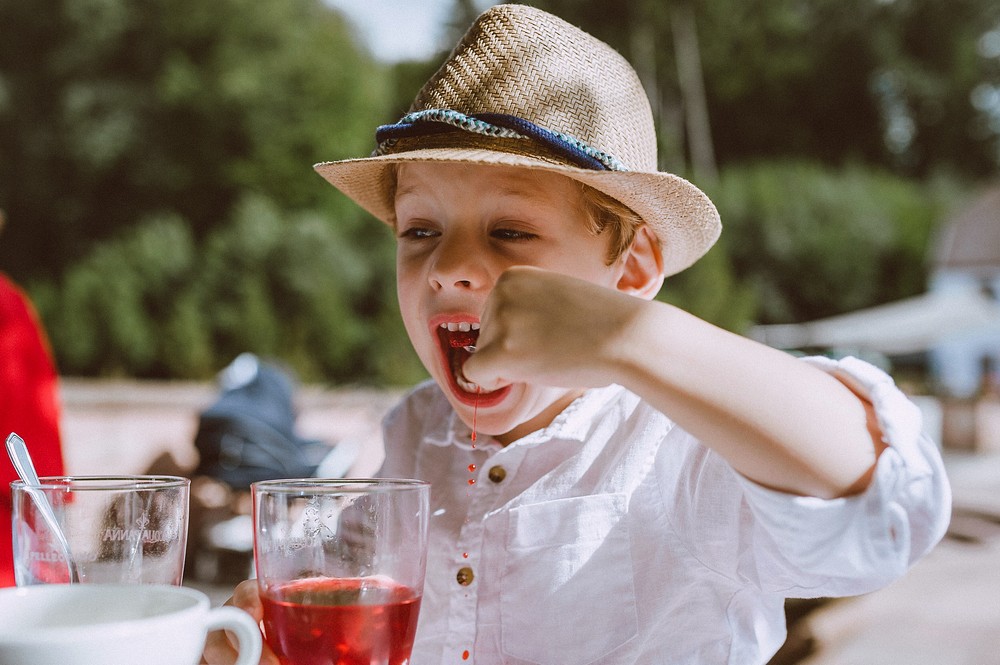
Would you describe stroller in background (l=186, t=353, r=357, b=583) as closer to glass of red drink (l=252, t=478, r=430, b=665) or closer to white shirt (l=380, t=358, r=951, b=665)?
white shirt (l=380, t=358, r=951, b=665)

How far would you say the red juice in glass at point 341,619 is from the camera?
0.85m

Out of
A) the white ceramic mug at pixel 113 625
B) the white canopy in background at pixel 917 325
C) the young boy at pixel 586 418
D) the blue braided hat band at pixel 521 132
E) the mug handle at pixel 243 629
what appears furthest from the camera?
the white canopy in background at pixel 917 325

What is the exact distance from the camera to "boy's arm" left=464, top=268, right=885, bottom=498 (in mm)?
Result: 852

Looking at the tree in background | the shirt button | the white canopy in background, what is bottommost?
the white canopy in background

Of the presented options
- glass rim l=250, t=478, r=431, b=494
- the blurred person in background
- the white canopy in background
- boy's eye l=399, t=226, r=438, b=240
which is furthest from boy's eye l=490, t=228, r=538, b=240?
the white canopy in background

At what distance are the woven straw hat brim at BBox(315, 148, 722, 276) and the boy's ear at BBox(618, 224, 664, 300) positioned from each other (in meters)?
0.02

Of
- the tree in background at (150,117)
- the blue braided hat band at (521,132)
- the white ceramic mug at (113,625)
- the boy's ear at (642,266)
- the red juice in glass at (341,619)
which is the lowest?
the red juice in glass at (341,619)

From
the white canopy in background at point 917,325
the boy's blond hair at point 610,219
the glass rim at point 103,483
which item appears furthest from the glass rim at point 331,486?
the white canopy in background at point 917,325

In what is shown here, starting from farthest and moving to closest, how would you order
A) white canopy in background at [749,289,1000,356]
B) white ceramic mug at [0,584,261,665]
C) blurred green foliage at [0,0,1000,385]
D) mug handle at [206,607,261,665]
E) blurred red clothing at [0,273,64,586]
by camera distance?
white canopy in background at [749,289,1000,356] < blurred green foliage at [0,0,1000,385] < blurred red clothing at [0,273,64,586] < mug handle at [206,607,261,665] < white ceramic mug at [0,584,261,665]

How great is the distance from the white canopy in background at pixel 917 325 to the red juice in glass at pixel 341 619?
1709cm

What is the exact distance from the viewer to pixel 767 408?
2.79 feet

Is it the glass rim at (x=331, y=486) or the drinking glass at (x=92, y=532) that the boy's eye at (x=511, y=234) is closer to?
the glass rim at (x=331, y=486)

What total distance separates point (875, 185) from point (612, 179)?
1082 inches

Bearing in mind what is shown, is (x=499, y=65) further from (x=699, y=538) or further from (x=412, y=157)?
(x=699, y=538)
